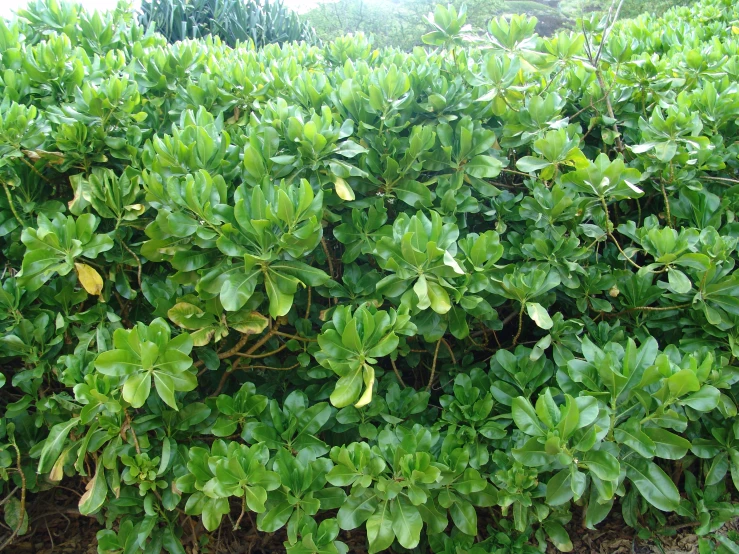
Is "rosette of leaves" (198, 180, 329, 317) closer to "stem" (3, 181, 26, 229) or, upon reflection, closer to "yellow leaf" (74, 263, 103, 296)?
"yellow leaf" (74, 263, 103, 296)

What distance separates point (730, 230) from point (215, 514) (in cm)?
215

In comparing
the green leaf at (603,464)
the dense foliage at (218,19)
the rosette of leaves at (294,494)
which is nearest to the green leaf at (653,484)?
the green leaf at (603,464)

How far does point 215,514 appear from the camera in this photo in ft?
6.15

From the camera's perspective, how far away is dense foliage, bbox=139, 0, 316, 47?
6.91 m

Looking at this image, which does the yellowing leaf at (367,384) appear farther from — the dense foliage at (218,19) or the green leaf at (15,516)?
the dense foliage at (218,19)

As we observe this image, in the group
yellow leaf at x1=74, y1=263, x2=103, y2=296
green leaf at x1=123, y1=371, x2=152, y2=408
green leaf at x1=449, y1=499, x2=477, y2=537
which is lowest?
green leaf at x1=449, y1=499, x2=477, y2=537

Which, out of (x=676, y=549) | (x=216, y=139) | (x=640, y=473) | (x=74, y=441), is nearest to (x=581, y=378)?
(x=640, y=473)

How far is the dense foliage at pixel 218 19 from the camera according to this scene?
6.91 m

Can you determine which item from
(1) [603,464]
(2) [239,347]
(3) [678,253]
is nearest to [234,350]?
(2) [239,347]

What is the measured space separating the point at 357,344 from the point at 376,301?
0.36 metres

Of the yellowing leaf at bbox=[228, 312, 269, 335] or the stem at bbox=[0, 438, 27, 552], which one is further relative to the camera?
the stem at bbox=[0, 438, 27, 552]

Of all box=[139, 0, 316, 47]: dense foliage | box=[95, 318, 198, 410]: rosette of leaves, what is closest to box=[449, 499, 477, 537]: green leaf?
box=[95, 318, 198, 410]: rosette of leaves

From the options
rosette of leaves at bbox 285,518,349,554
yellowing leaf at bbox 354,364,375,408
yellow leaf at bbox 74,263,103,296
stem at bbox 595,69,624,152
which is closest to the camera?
yellowing leaf at bbox 354,364,375,408

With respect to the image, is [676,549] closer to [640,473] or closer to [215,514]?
Answer: [640,473]
